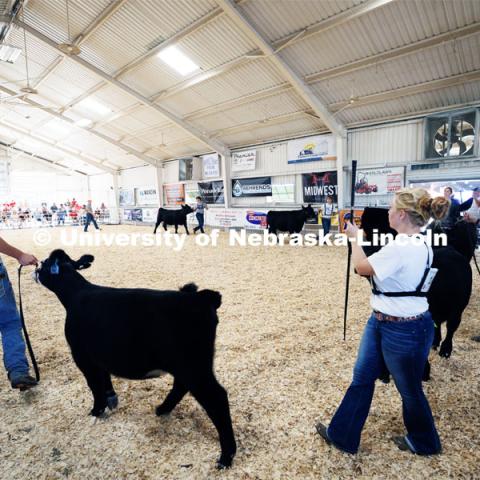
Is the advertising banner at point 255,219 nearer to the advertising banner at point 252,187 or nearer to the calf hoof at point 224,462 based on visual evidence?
the advertising banner at point 252,187

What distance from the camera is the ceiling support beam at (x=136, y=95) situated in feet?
31.3

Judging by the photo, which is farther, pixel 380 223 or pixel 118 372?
pixel 380 223

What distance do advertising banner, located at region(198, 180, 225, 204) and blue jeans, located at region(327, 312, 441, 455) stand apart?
15.8 m

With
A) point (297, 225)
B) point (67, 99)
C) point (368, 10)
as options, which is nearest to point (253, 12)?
point (368, 10)

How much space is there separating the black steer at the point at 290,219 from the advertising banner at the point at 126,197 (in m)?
14.8

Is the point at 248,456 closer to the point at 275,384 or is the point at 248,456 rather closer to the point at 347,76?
the point at 275,384

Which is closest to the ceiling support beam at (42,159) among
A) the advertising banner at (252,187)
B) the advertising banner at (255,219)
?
the advertising banner at (252,187)

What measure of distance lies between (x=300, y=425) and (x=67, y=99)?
17129mm

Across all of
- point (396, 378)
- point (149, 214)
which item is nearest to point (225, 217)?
point (149, 214)

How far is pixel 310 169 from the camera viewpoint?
44.6ft

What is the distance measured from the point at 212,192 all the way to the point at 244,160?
293 cm

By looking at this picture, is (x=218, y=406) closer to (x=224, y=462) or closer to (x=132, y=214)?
(x=224, y=462)

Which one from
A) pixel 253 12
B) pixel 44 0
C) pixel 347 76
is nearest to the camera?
pixel 253 12

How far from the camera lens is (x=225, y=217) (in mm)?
16484
